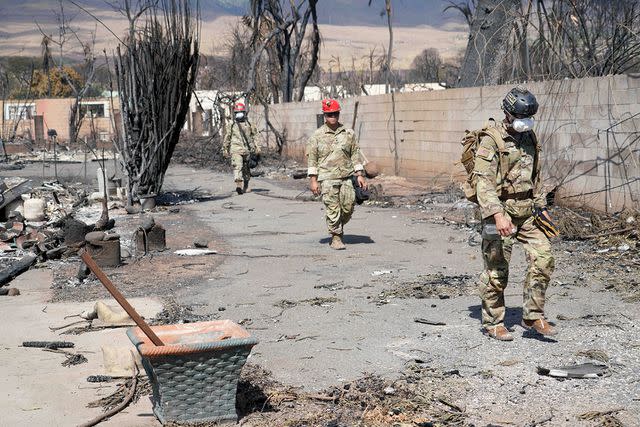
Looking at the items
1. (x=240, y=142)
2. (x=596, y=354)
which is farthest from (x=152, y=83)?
(x=596, y=354)

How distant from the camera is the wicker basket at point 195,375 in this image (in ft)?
16.3

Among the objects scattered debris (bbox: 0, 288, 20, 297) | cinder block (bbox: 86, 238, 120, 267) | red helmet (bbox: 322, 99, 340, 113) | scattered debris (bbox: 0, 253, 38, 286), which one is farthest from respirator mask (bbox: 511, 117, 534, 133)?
scattered debris (bbox: 0, 253, 38, 286)

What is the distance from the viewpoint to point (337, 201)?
11570 mm

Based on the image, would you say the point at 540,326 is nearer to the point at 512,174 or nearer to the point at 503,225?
the point at 503,225

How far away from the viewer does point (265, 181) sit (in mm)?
23766

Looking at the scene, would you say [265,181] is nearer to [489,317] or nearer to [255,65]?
[255,65]

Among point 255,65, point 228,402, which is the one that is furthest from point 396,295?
point 255,65

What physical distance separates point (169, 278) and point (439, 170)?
10308 mm

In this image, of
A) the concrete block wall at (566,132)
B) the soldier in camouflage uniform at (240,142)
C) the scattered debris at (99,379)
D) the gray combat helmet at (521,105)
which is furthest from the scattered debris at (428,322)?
the soldier in camouflage uniform at (240,142)

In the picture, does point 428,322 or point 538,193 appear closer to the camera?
point 538,193

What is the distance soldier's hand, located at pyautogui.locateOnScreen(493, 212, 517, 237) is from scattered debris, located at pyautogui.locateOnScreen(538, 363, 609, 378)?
0.95 metres

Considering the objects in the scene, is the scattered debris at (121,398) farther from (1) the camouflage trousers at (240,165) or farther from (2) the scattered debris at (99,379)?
(1) the camouflage trousers at (240,165)

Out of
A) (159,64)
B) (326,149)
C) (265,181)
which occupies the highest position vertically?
(159,64)

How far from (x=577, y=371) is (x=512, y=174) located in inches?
58.8
